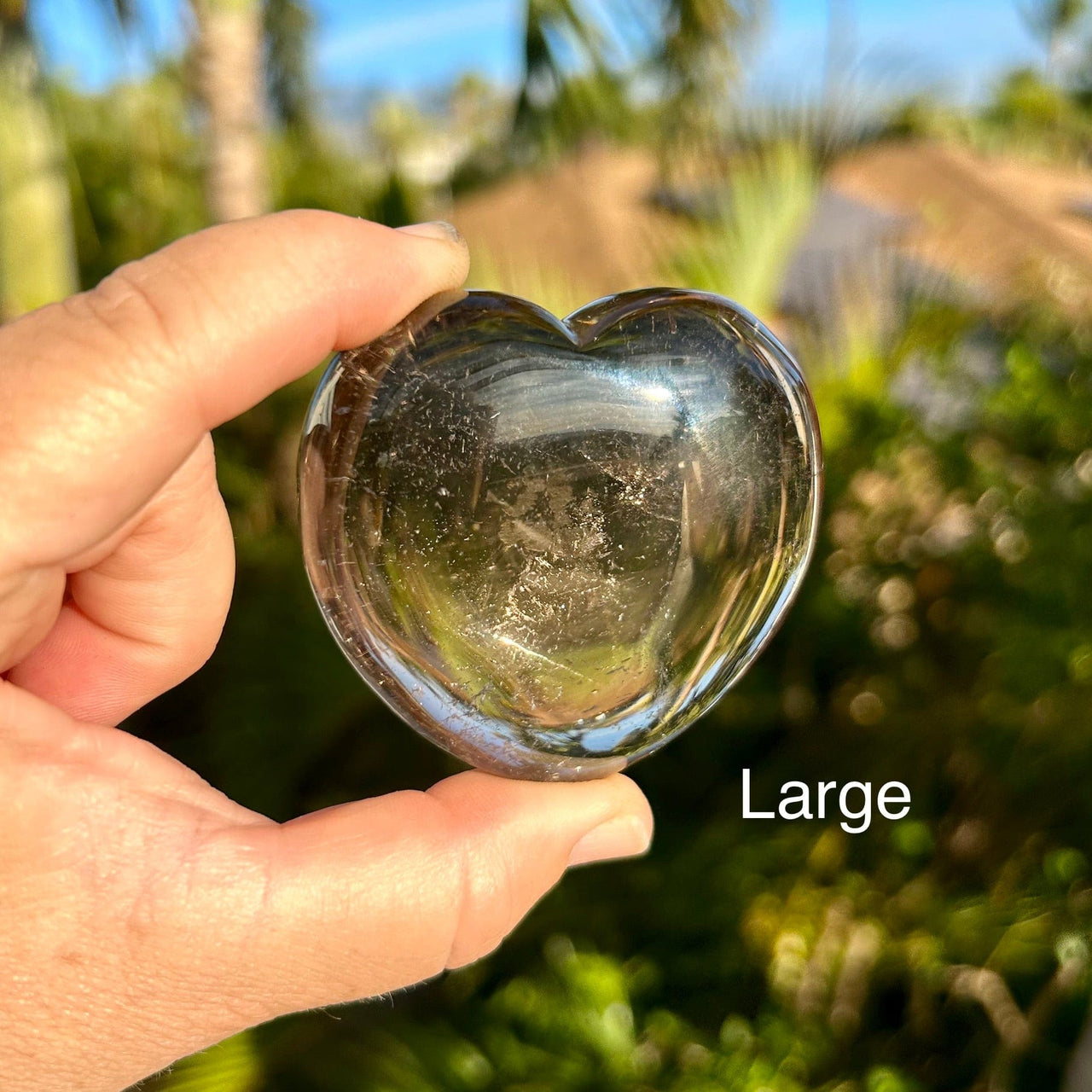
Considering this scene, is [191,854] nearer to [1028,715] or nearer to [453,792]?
[453,792]

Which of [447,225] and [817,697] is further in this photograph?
[817,697]

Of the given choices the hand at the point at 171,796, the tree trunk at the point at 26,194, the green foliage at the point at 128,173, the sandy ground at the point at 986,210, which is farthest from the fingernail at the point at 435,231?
the green foliage at the point at 128,173

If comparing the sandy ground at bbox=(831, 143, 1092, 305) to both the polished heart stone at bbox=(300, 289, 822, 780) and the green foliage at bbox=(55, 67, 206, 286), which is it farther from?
the green foliage at bbox=(55, 67, 206, 286)

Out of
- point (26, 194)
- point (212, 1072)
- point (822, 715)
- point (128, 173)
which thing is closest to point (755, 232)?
point (822, 715)

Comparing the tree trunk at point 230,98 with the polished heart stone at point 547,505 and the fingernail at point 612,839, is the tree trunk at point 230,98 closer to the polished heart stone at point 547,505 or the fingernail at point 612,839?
the polished heart stone at point 547,505

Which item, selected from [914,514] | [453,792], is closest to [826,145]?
[914,514]

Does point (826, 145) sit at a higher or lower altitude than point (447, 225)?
lower

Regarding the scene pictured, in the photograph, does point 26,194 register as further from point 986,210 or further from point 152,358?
point 986,210
